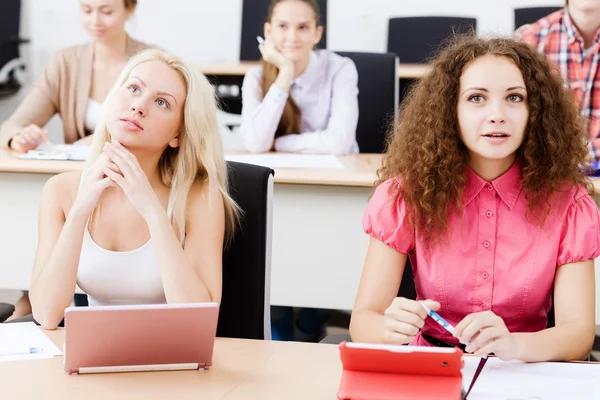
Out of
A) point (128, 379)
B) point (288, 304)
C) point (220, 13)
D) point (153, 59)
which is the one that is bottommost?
point (288, 304)

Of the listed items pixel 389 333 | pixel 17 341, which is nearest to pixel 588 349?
pixel 389 333

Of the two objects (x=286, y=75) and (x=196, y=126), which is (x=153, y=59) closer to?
(x=196, y=126)

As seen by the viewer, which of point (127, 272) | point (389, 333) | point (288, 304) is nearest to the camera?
point (389, 333)

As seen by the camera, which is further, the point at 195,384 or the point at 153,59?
the point at 153,59

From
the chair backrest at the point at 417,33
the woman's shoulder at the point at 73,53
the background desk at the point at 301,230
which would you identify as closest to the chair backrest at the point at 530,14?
the chair backrest at the point at 417,33

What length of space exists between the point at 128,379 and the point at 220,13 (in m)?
4.34

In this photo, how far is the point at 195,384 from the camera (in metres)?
1.27

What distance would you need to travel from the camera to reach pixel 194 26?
5.42 m

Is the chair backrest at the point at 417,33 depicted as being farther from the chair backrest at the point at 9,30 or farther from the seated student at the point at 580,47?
the chair backrest at the point at 9,30

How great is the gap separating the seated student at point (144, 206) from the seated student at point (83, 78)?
138 centimetres

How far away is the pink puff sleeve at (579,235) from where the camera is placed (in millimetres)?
1528

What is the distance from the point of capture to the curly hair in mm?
1558

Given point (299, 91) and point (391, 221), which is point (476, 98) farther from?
point (299, 91)

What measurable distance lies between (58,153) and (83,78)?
52cm
